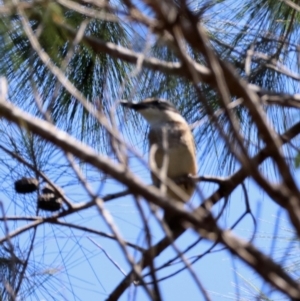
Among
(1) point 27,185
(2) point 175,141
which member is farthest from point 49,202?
(2) point 175,141

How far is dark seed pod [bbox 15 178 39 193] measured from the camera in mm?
2124

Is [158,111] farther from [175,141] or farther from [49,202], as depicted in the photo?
[49,202]

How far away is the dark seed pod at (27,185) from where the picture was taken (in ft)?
6.97

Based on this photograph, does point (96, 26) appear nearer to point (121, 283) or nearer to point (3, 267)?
point (3, 267)

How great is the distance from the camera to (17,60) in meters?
2.26

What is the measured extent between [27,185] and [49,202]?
6.9 inches

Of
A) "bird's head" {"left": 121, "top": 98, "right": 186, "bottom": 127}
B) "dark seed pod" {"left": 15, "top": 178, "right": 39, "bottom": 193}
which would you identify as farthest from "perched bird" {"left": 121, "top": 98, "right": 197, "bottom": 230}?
"dark seed pod" {"left": 15, "top": 178, "right": 39, "bottom": 193}

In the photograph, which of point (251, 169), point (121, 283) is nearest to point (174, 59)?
point (121, 283)

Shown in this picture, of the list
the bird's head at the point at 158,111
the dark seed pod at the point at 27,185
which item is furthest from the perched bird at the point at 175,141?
the dark seed pod at the point at 27,185

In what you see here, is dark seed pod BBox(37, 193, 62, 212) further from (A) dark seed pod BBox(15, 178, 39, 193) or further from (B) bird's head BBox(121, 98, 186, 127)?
(B) bird's head BBox(121, 98, 186, 127)

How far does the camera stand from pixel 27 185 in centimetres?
212

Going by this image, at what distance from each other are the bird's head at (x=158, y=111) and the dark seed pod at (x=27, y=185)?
1.28ft

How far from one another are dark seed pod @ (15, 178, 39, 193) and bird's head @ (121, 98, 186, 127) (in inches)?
15.4

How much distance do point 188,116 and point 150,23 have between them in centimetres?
147
